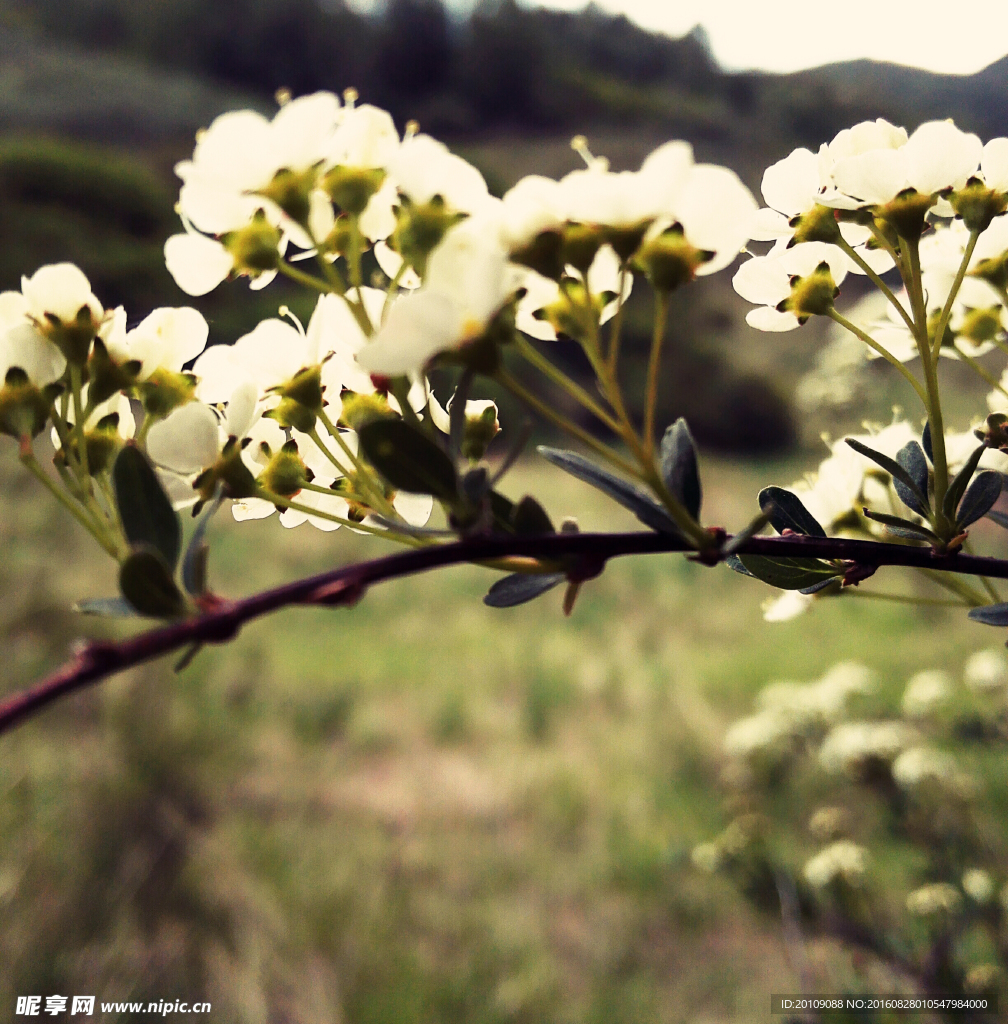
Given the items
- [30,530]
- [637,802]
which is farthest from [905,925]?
[30,530]

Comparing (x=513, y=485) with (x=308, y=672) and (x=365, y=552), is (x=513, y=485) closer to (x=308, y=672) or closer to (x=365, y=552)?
(x=365, y=552)

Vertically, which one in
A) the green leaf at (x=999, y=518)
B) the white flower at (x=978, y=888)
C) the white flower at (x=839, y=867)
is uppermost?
the green leaf at (x=999, y=518)

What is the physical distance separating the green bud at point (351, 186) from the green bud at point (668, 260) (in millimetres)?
57

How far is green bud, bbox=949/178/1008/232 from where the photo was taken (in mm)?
205

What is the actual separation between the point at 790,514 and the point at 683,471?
55 millimetres

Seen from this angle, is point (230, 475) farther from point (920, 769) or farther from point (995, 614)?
point (920, 769)

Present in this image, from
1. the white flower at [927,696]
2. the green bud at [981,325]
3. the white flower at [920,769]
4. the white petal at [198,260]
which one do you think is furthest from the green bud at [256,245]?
Result: the white flower at [927,696]

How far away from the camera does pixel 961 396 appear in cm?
359

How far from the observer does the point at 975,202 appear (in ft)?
0.67

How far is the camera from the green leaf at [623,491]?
0.16 m

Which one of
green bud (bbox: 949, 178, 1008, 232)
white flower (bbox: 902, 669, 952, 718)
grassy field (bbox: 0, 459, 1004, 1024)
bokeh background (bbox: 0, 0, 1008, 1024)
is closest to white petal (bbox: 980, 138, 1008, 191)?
green bud (bbox: 949, 178, 1008, 232)

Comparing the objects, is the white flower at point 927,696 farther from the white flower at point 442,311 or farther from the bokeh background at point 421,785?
the white flower at point 442,311

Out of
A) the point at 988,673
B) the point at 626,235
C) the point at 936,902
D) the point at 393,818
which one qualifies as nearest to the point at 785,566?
the point at 626,235

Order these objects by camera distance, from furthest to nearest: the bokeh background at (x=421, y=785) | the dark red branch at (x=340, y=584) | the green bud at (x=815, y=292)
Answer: the bokeh background at (x=421, y=785) → the green bud at (x=815, y=292) → the dark red branch at (x=340, y=584)
